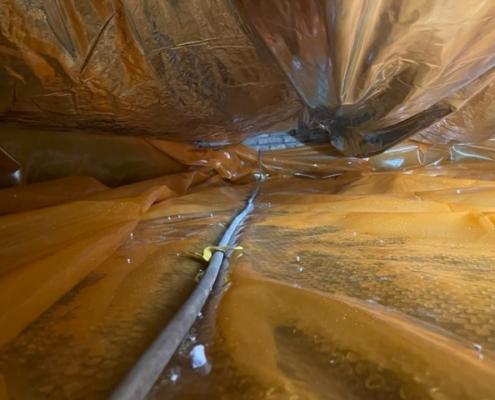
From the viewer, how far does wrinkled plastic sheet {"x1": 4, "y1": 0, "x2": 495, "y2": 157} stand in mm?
617

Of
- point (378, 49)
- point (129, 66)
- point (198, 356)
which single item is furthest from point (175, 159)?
point (198, 356)

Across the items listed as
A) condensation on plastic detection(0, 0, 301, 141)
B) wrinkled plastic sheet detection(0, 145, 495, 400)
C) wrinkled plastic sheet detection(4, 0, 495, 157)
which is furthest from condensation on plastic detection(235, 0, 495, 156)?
wrinkled plastic sheet detection(0, 145, 495, 400)

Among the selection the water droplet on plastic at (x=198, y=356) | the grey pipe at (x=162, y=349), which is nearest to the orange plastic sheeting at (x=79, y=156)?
the grey pipe at (x=162, y=349)

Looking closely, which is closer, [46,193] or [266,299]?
[266,299]

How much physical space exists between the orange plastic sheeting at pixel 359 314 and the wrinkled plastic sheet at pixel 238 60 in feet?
0.93

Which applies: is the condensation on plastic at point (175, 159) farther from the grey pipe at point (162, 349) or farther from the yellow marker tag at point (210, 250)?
the grey pipe at point (162, 349)

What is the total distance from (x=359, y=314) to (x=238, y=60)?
0.69 metres

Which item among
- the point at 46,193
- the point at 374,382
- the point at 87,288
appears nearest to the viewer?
the point at 374,382

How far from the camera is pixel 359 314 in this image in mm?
468

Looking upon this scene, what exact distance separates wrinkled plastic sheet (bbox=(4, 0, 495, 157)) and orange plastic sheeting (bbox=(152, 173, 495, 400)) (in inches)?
11.1

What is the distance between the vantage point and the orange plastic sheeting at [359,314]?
364 millimetres

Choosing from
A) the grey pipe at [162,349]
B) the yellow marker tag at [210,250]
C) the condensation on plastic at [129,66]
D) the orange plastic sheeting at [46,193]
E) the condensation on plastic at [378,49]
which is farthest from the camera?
the orange plastic sheeting at [46,193]

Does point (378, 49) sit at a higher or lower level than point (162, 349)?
higher

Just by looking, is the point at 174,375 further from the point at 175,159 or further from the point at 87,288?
the point at 175,159
